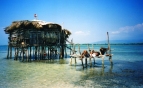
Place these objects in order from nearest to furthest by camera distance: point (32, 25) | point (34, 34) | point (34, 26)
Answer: point (34, 26) < point (32, 25) < point (34, 34)

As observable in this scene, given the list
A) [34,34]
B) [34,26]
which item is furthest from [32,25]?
[34,34]

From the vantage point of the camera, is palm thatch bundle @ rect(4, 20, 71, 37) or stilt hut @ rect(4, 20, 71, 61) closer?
palm thatch bundle @ rect(4, 20, 71, 37)

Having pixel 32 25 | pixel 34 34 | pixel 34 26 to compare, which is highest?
pixel 32 25

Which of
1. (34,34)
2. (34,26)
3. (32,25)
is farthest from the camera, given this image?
(34,34)

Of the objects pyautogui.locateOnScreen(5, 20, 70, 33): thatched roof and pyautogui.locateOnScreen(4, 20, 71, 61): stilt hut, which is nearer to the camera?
pyautogui.locateOnScreen(5, 20, 70, 33): thatched roof

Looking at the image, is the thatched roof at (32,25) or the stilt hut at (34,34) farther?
the stilt hut at (34,34)

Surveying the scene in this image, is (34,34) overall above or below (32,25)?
below

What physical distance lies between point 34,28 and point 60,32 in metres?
4.03

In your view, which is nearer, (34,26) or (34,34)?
(34,26)

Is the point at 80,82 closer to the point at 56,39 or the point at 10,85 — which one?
the point at 10,85

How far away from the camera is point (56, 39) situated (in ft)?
83.1

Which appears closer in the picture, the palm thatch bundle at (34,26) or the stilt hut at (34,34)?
the palm thatch bundle at (34,26)

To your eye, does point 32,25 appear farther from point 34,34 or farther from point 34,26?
point 34,34

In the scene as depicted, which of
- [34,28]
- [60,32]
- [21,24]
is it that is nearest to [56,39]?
[60,32]
